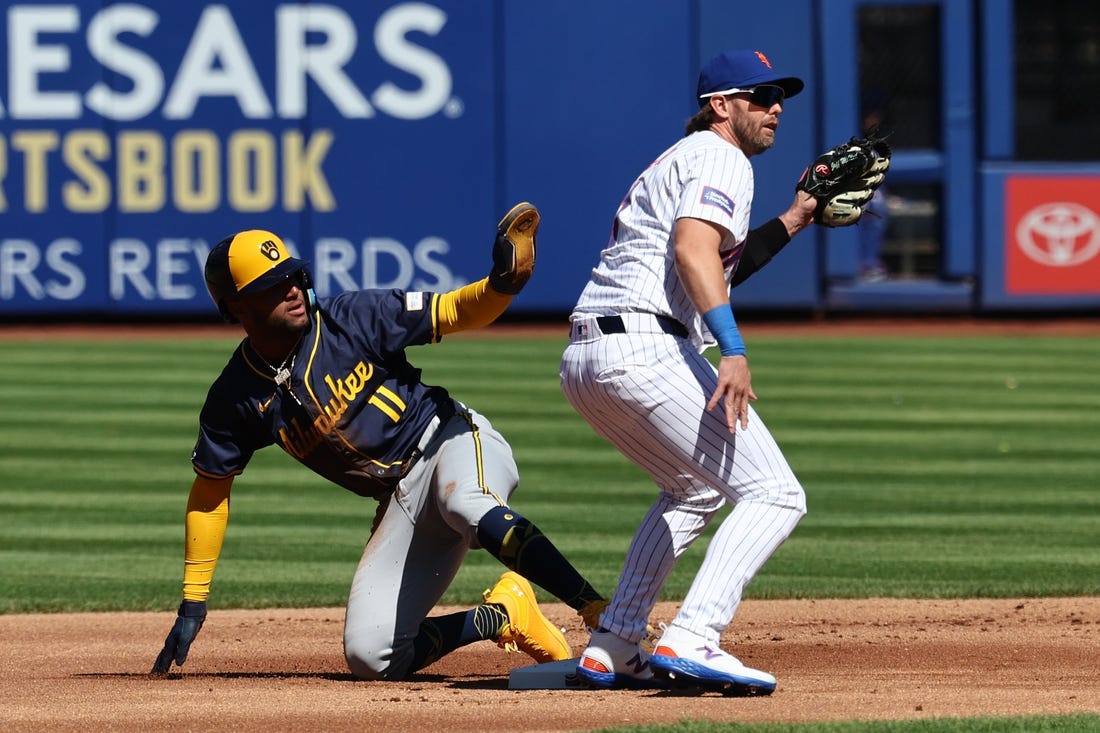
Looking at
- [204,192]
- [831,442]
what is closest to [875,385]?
[831,442]

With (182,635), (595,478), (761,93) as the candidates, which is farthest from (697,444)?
(595,478)

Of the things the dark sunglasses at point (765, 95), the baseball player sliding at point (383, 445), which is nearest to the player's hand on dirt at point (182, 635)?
the baseball player sliding at point (383, 445)

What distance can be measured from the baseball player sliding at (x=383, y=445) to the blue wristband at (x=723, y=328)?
2.45 ft

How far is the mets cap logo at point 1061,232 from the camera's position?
52.5ft

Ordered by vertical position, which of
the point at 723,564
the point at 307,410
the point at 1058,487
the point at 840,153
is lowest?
the point at 1058,487

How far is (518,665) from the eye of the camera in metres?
5.82

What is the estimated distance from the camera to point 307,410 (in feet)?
17.1

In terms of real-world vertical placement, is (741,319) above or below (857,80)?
below

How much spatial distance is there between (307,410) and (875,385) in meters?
8.64

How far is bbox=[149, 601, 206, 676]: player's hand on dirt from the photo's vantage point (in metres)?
5.29

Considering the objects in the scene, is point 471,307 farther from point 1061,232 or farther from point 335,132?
point 1061,232

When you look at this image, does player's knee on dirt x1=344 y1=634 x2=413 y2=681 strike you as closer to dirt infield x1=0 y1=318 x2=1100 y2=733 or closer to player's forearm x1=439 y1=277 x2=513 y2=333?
dirt infield x1=0 y1=318 x2=1100 y2=733

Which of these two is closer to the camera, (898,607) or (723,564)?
(723,564)

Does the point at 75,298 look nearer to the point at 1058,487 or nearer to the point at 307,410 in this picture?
the point at 1058,487
